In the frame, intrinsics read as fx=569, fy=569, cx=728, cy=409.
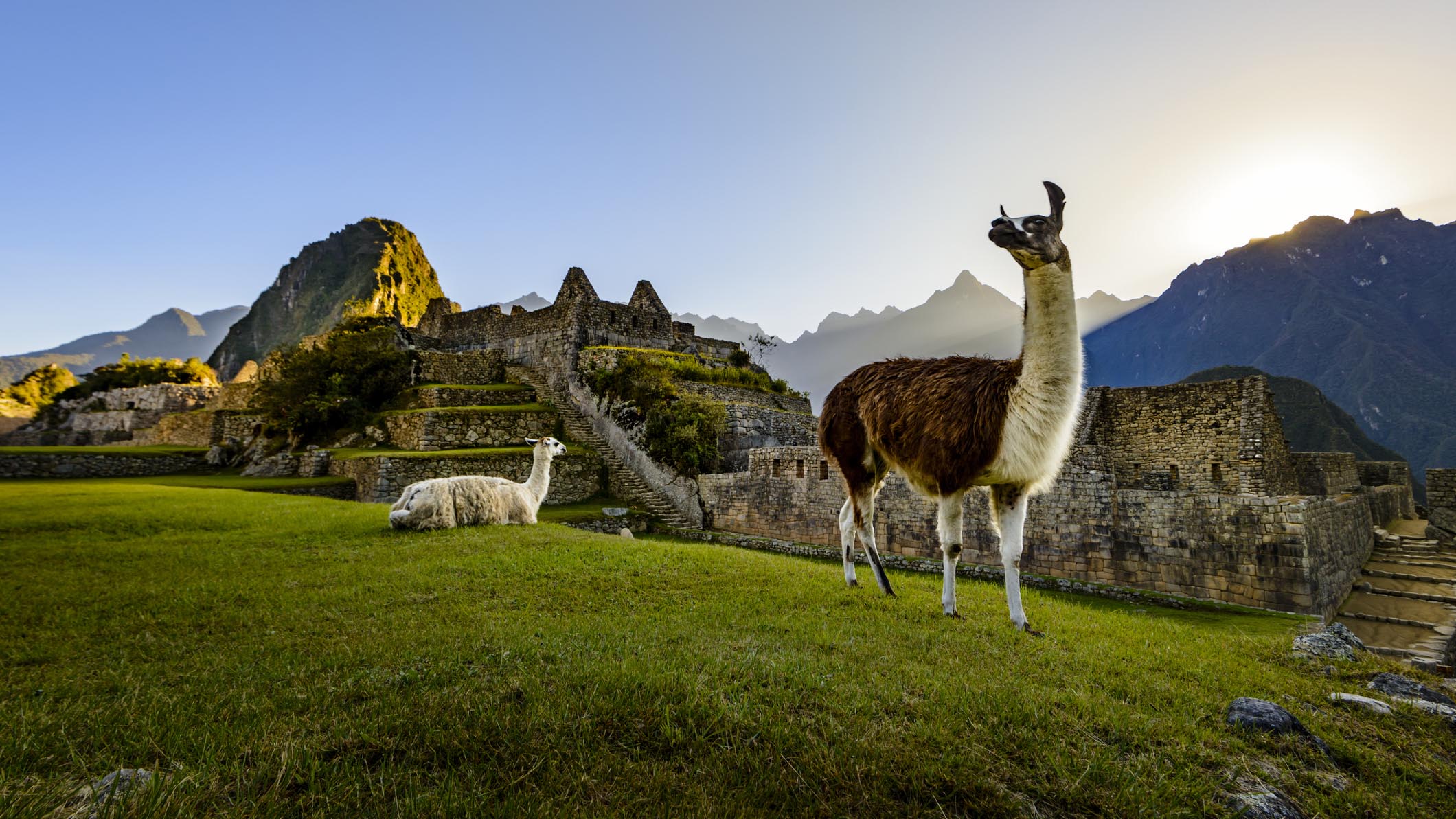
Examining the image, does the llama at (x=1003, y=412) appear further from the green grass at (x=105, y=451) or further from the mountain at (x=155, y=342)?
the mountain at (x=155, y=342)

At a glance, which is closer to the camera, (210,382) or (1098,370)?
(210,382)

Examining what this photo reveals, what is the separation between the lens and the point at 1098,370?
6312 centimetres

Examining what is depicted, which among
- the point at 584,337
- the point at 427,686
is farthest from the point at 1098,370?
the point at 427,686

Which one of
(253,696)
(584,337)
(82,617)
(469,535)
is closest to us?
(253,696)

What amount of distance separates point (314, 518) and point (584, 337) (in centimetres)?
1868

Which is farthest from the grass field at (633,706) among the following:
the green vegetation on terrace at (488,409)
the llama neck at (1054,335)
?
the green vegetation on terrace at (488,409)

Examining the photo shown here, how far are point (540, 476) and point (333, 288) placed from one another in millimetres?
109474

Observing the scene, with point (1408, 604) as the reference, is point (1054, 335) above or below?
above

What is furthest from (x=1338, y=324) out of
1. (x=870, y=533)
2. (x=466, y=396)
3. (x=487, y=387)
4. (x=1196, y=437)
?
(x=466, y=396)

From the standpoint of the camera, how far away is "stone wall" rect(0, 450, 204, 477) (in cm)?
1948

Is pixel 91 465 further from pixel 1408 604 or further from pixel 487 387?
pixel 1408 604

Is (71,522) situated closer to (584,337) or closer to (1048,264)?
(1048,264)

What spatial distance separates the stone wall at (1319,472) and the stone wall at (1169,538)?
529 centimetres

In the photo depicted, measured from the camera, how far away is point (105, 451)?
70.7ft
